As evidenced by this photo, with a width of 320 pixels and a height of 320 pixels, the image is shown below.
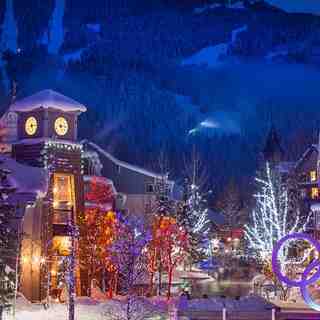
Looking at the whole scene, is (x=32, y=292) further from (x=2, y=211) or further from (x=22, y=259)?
(x=2, y=211)

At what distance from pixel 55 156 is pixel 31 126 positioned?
215 cm

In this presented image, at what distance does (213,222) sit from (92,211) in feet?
153

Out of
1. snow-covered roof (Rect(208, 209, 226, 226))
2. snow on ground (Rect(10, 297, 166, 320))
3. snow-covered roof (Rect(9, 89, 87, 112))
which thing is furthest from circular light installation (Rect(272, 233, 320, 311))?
snow-covered roof (Rect(208, 209, 226, 226))

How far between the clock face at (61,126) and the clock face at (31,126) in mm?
1046

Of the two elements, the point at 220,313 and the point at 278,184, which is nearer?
the point at 220,313

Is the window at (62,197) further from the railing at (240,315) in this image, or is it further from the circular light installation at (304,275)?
the circular light installation at (304,275)

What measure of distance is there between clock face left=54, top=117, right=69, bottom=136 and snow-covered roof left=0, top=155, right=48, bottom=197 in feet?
11.3

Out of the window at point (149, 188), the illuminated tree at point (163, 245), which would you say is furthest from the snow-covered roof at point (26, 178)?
the window at point (149, 188)

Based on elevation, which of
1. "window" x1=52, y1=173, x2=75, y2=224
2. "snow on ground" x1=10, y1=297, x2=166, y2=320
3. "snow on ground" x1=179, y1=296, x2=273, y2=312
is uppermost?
"window" x1=52, y1=173, x2=75, y2=224

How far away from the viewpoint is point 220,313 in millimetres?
30016

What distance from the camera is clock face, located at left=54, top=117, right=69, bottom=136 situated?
3731cm

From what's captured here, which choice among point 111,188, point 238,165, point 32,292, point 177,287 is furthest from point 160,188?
point 238,165

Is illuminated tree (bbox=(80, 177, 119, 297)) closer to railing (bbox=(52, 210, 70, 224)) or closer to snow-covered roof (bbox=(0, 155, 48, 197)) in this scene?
railing (bbox=(52, 210, 70, 224))

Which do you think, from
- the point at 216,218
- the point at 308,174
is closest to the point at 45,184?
the point at 308,174
